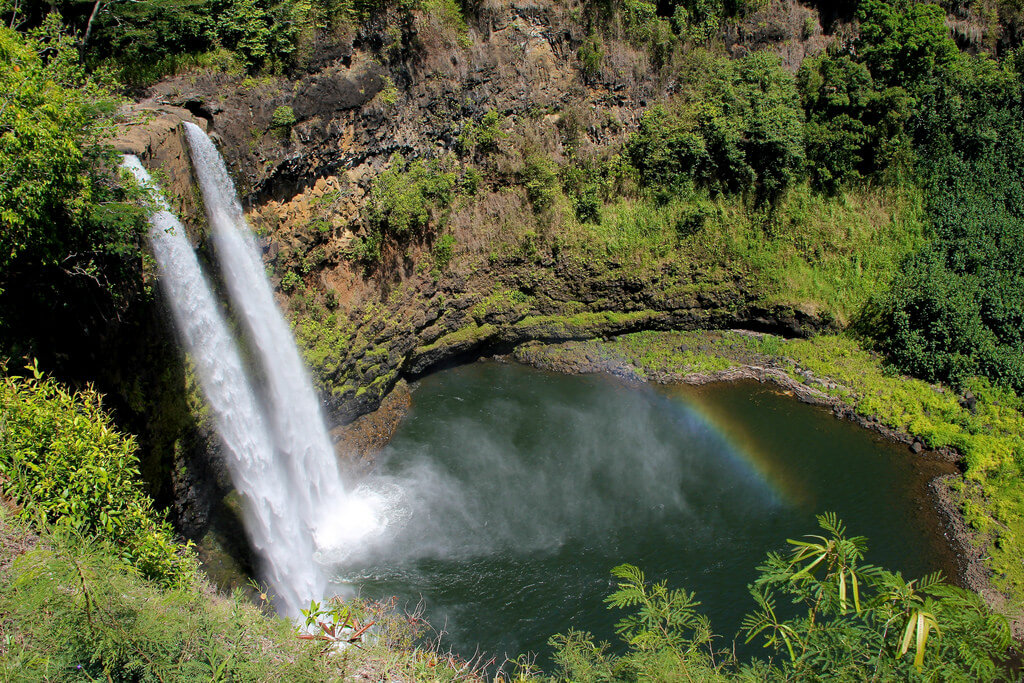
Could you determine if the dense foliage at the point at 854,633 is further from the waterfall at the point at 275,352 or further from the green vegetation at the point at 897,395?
the green vegetation at the point at 897,395

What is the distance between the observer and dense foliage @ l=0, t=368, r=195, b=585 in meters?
8.41

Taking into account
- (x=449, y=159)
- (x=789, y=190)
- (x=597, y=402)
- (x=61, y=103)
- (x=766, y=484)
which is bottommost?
(x=766, y=484)

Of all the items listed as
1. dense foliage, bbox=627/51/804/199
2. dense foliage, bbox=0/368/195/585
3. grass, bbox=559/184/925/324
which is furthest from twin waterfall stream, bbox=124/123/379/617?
dense foliage, bbox=627/51/804/199

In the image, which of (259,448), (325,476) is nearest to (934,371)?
(325,476)

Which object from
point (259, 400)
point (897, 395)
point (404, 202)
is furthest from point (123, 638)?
point (897, 395)

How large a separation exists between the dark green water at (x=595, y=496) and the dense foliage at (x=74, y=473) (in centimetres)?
477

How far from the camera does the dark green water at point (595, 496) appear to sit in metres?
13.1

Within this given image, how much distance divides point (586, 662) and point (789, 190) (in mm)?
19350

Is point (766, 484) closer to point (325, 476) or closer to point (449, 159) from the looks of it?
point (325, 476)

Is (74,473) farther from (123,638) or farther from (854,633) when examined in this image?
(854,633)

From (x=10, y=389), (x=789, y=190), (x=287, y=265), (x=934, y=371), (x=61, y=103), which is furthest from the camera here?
(x=789, y=190)

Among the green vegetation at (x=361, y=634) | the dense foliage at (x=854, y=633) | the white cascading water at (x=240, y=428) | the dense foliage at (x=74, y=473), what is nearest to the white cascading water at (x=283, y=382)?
the white cascading water at (x=240, y=428)

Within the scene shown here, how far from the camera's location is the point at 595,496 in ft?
51.3

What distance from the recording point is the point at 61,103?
966cm
